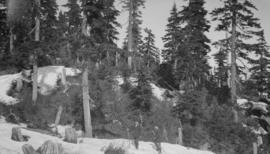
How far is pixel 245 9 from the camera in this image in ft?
82.2

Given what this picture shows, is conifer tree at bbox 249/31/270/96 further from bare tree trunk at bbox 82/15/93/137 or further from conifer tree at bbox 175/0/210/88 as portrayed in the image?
bare tree trunk at bbox 82/15/93/137

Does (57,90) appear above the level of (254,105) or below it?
above

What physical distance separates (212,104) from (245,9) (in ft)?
31.7

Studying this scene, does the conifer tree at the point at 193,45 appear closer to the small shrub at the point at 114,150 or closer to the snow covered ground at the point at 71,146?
the snow covered ground at the point at 71,146

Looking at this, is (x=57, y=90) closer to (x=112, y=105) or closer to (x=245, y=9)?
(x=112, y=105)

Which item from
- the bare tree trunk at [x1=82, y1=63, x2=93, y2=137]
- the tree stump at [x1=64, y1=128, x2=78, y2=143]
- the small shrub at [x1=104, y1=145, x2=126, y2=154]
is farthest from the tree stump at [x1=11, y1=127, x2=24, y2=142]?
the bare tree trunk at [x1=82, y1=63, x2=93, y2=137]

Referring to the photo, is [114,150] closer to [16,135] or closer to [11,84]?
[16,135]

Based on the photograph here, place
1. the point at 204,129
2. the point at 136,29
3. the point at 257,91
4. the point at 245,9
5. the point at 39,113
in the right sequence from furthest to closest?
the point at 136,29 < the point at 257,91 < the point at 245,9 < the point at 204,129 < the point at 39,113

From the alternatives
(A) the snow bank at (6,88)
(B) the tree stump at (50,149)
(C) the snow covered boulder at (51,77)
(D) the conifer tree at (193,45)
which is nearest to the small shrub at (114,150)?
(B) the tree stump at (50,149)

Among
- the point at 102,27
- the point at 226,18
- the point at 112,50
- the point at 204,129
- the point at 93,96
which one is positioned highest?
the point at 226,18

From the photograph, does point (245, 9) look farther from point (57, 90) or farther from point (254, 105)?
point (57, 90)

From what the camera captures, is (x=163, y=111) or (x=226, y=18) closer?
(x=163, y=111)

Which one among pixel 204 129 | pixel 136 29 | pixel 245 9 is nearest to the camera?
pixel 204 129

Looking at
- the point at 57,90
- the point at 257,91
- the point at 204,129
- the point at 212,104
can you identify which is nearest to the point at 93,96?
the point at 57,90
